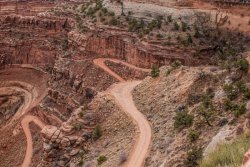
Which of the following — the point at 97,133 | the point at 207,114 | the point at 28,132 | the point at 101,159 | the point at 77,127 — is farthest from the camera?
the point at 28,132

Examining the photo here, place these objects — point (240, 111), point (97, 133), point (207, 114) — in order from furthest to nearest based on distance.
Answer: point (97, 133)
point (207, 114)
point (240, 111)

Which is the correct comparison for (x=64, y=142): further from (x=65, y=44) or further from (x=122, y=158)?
(x=65, y=44)

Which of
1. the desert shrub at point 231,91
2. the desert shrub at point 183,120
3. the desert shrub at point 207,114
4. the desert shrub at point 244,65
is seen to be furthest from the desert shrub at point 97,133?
the desert shrub at point 244,65

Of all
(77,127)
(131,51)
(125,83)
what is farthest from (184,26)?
(77,127)

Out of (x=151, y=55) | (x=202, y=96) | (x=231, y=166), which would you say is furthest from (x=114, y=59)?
(x=231, y=166)

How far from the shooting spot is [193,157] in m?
26.0

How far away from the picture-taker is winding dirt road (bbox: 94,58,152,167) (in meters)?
33.6

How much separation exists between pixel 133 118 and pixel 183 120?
8.23 m

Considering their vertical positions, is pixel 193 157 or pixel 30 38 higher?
pixel 193 157

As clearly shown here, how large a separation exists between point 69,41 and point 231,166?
165 feet

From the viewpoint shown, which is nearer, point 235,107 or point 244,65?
point 235,107

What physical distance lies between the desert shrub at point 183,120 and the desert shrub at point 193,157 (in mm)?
4602

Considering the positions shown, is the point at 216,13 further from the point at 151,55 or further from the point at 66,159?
the point at 66,159

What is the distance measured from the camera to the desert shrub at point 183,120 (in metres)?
31.2
